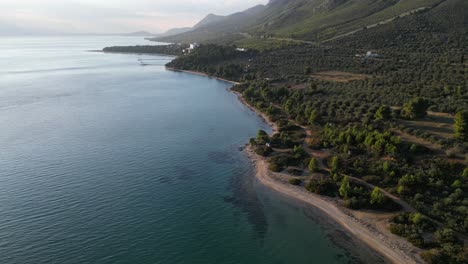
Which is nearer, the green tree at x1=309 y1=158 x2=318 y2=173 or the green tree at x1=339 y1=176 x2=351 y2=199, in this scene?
the green tree at x1=339 y1=176 x2=351 y2=199

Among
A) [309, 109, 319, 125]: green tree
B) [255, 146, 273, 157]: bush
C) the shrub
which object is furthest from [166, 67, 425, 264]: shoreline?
[309, 109, 319, 125]: green tree

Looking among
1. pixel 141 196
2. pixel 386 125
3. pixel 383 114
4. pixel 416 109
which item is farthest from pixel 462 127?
pixel 141 196

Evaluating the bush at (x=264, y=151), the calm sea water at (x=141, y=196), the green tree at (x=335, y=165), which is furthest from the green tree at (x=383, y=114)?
the calm sea water at (x=141, y=196)

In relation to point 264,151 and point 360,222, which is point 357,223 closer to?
point 360,222

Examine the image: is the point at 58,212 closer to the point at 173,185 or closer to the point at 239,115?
the point at 173,185

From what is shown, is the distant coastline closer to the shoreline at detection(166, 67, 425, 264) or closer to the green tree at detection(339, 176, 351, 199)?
the shoreline at detection(166, 67, 425, 264)

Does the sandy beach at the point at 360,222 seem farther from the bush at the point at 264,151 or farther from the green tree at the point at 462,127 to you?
the green tree at the point at 462,127
